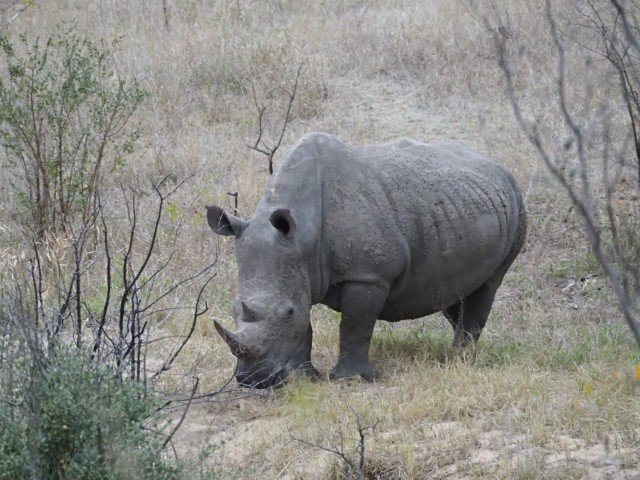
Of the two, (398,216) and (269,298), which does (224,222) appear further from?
(398,216)

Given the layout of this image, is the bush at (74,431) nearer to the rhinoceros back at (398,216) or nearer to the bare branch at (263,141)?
the rhinoceros back at (398,216)

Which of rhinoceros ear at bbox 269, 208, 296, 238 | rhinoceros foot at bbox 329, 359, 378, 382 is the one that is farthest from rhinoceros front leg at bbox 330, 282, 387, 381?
rhinoceros ear at bbox 269, 208, 296, 238

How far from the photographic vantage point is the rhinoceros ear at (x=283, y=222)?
6.16 meters

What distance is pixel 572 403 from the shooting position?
5516mm

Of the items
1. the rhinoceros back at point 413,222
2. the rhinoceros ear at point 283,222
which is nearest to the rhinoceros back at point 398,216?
the rhinoceros back at point 413,222

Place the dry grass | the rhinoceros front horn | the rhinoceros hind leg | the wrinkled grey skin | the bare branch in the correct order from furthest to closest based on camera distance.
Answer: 1. the bare branch
2. the rhinoceros hind leg
3. the wrinkled grey skin
4. the rhinoceros front horn
5. the dry grass

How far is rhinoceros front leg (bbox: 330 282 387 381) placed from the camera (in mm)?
6492

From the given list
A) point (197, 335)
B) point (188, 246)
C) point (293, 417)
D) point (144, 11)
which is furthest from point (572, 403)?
point (144, 11)

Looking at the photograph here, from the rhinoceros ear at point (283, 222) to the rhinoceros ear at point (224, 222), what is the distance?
0.81ft

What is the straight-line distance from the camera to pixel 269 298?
20.4 ft

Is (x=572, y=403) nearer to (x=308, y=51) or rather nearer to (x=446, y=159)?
(x=446, y=159)

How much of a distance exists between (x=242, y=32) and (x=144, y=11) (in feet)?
8.52

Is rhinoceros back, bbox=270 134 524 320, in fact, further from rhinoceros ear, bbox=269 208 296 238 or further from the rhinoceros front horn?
the rhinoceros front horn

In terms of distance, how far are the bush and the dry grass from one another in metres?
0.73
